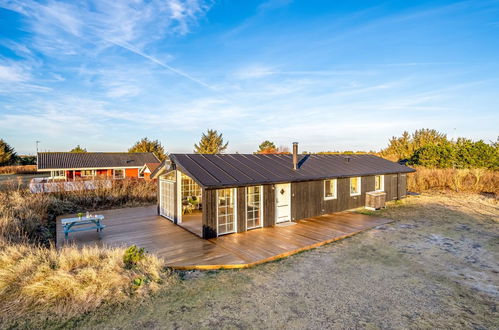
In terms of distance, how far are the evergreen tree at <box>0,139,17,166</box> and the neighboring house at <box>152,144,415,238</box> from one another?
3873 centimetres

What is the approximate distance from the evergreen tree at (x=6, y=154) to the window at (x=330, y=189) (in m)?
44.6

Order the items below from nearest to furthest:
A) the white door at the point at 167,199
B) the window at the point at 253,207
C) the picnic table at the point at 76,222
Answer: the picnic table at the point at 76,222, the window at the point at 253,207, the white door at the point at 167,199

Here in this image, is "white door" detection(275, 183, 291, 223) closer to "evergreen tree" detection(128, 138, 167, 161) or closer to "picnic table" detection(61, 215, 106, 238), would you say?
"picnic table" detection(61, 215, 106, 238)

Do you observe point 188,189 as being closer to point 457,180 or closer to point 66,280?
point 66,280

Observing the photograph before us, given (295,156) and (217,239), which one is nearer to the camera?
(217,239)

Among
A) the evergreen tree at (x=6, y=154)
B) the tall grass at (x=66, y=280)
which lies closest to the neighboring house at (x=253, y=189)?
the tall grass at (x=66, y=280)

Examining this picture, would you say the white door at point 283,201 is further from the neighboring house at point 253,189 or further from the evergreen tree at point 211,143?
the evergreen tree at point 211,143

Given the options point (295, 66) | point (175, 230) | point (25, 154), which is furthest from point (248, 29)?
point (25, 154)

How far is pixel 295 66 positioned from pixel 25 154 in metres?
49.6

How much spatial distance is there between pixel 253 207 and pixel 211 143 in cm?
2965

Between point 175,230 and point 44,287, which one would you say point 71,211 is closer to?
point 175,230

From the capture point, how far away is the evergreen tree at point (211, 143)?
1451 inches

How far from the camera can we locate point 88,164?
28.0m

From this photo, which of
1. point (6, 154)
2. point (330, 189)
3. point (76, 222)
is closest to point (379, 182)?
point (330, 189)
